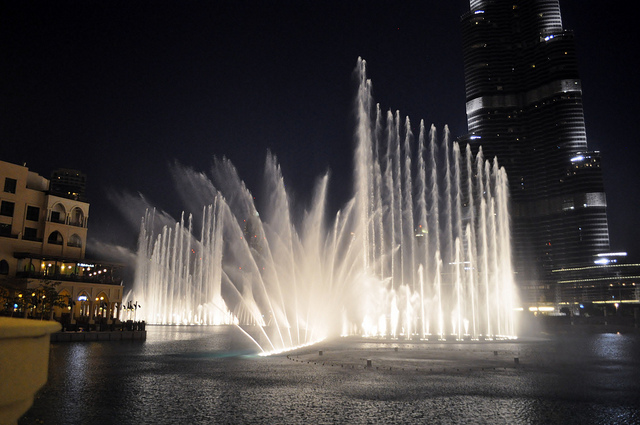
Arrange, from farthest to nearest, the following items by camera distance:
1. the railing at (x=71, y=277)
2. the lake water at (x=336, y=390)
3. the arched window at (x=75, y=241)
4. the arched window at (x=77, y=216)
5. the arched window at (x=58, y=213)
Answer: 1. the arched window at (x=77, y=216)
2. the arched window at (x=75, y=241)
3. the arched window at (x=58, y=213)
4. the railing at (x=71, y=277)
5. the lake water at (x=336, y=390)

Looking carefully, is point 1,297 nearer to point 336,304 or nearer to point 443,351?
point 336,304

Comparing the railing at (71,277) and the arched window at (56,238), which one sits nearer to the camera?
the railing at (71,277)

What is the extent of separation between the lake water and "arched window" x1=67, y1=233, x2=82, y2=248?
38761mm

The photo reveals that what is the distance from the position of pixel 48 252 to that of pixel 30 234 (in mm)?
2901

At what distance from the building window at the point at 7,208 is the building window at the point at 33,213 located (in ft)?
7.43

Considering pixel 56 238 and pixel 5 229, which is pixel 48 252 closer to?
pixel 56 238

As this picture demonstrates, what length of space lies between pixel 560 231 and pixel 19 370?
210m

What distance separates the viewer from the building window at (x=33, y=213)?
200 feet

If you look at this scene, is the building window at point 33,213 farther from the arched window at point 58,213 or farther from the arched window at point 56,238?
the arched window at point 56,238

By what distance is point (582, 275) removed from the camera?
17150 cm

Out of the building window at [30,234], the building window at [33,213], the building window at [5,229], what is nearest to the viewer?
the building window at [5,229]

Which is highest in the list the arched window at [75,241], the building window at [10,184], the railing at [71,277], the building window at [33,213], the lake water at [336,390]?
the building window at [10,184]

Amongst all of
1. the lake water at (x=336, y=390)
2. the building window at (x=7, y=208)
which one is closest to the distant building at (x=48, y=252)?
the building window at (x=7, y=208)

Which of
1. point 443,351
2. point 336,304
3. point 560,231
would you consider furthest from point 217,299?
point 560,231
